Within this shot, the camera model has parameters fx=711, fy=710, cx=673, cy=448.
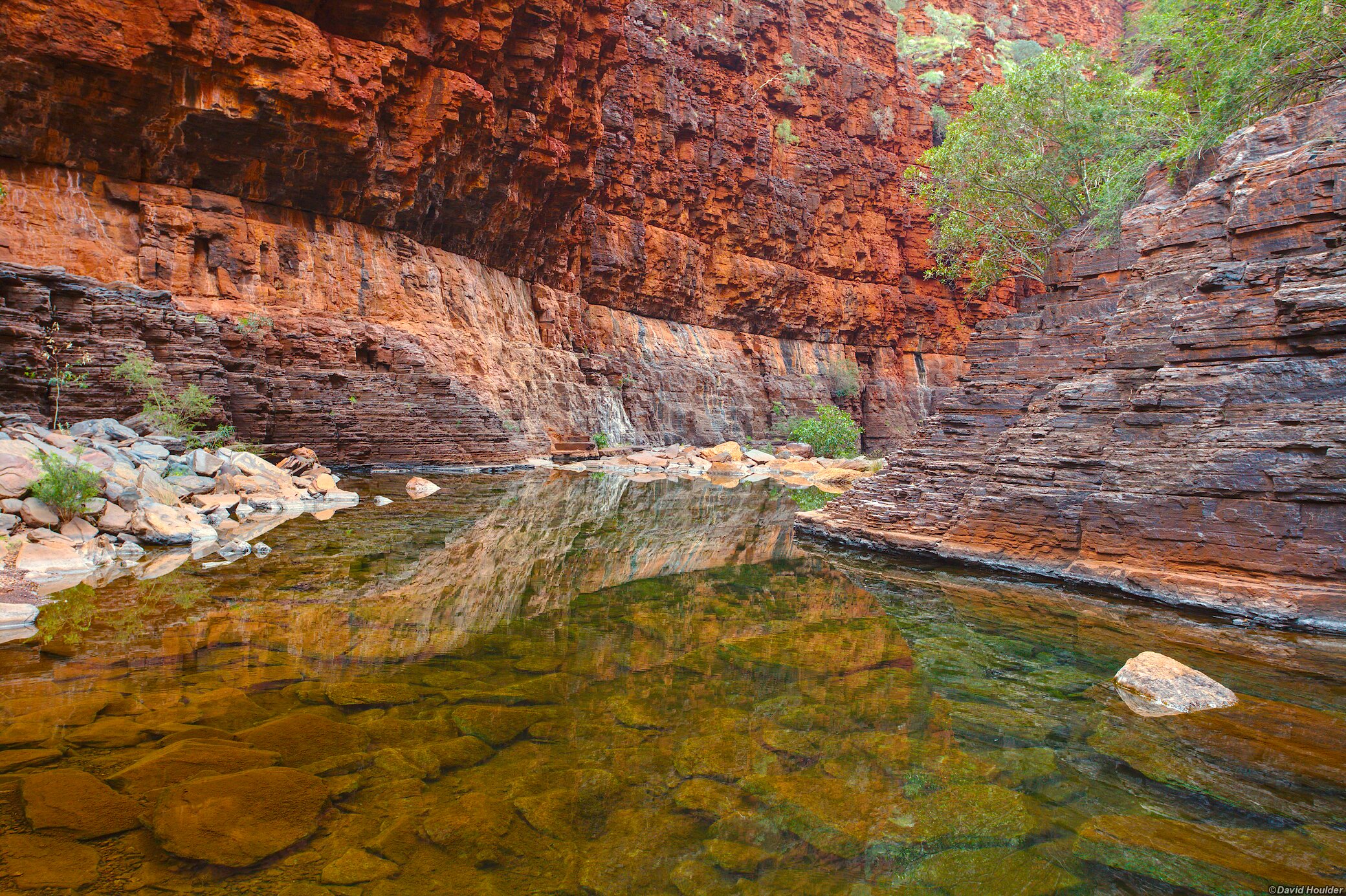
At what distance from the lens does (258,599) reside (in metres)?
6.00

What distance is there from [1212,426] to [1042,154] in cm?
1781

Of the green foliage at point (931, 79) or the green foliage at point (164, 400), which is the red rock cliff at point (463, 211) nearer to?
the green foliage at point (164, 400)

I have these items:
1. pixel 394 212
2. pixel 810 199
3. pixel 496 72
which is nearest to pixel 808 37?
pixel 810 199

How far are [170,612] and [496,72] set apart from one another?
75.9 feet

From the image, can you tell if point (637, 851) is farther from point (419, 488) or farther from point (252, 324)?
point (252, 324)

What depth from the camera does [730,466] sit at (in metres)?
28.5

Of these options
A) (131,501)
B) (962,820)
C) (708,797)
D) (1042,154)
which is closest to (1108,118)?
(1042,154)

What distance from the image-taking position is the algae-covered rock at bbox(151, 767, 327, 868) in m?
2.56

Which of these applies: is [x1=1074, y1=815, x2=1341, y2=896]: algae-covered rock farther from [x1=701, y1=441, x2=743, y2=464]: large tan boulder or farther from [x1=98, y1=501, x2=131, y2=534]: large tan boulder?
[x1=701, y1=441, x2=743, y2=464]: large tan boulder

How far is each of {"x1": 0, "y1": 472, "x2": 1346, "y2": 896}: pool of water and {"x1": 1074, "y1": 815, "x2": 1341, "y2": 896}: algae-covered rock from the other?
15mm

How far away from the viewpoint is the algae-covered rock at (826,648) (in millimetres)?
5301

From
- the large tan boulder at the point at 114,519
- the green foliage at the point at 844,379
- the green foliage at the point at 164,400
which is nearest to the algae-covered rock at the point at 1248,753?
the large tan boulder at the point at 114,519

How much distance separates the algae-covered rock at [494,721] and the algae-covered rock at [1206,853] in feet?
8.82

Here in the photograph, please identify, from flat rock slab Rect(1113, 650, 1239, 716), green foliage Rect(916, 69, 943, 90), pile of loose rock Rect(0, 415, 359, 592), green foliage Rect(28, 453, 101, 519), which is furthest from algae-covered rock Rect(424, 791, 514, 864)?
green foliage Rect(916, 69, 943, 90)
